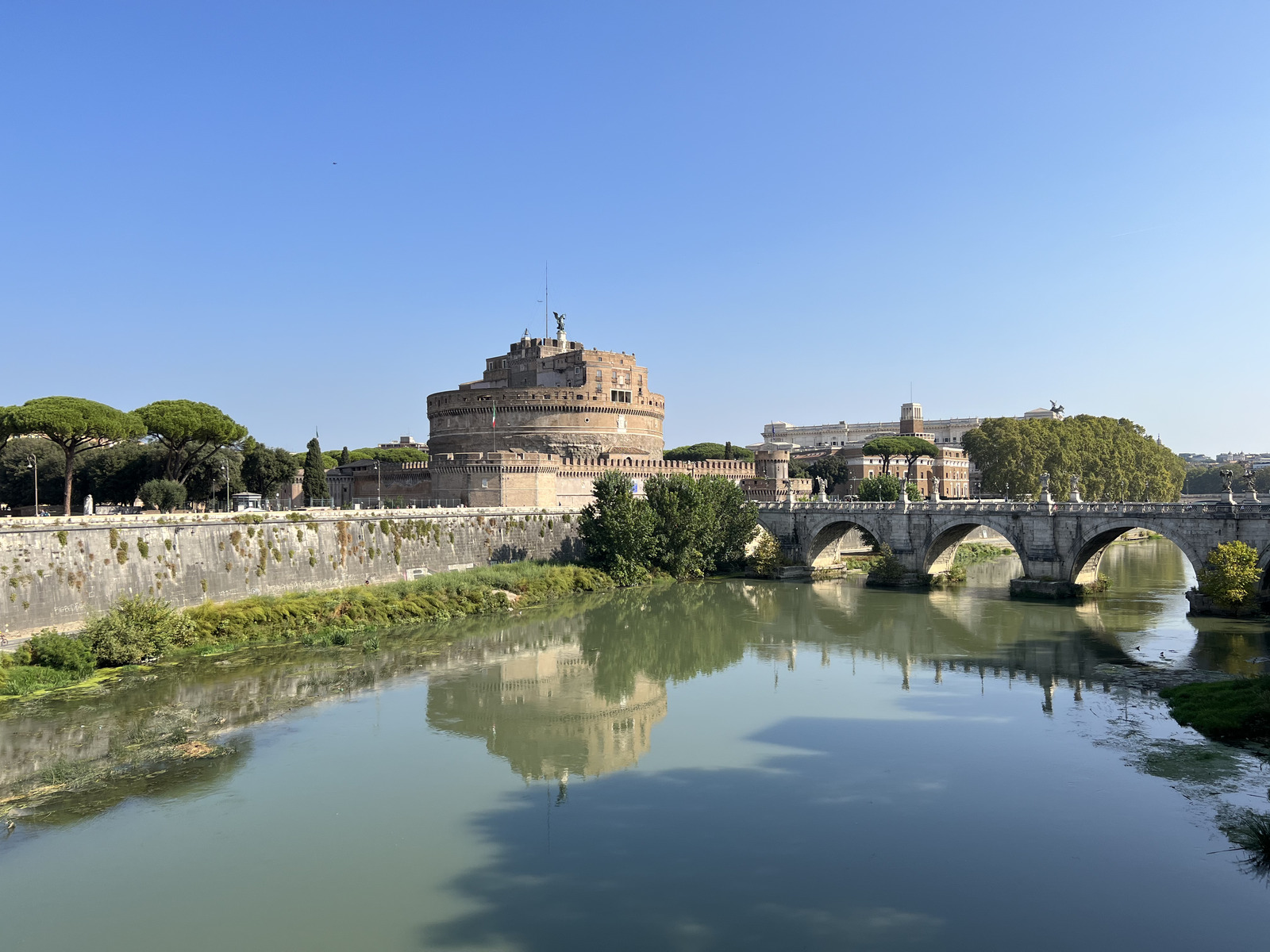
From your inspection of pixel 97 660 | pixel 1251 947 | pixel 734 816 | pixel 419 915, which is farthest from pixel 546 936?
pixel 97 660

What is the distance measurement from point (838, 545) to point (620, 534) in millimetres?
13632

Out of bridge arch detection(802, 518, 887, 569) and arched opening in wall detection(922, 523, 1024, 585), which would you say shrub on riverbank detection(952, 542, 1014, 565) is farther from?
bridge arch detection(802, 518, 887, 569)

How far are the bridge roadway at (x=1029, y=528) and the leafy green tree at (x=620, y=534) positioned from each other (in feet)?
29.7

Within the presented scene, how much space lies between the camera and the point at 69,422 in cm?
3481

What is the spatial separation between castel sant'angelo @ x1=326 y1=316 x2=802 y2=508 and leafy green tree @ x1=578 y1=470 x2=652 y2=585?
30.1 feet

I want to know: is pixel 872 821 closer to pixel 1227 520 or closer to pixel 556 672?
pixel 556 672

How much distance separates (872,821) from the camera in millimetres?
13742

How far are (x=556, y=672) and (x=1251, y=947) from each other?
1669 centimetres

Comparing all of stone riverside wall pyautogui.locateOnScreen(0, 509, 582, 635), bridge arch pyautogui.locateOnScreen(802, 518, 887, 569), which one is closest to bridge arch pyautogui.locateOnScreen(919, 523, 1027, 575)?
bridge arch pyautogui.locateOnScreen(802, 518, 887, 569)

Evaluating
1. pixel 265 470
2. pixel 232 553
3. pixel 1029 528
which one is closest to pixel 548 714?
pixel 232 553

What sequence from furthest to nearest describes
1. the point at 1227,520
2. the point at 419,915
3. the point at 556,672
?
the point at 1227,520 < the point at 556,672 < the point at 419,915

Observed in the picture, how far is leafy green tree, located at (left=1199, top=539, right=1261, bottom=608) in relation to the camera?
90.3 ft

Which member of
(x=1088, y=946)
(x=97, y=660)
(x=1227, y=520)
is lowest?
(x=1088, y=946)

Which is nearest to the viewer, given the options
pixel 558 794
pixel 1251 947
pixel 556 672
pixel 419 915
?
pixel 1251 947
